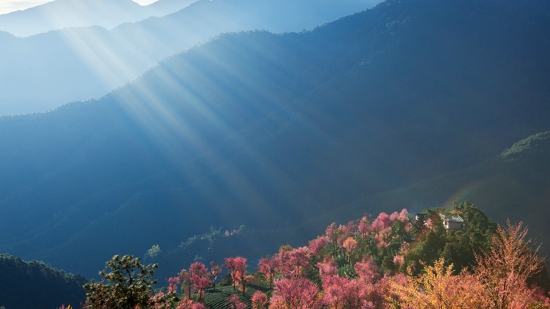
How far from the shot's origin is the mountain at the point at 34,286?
58875 millimetres

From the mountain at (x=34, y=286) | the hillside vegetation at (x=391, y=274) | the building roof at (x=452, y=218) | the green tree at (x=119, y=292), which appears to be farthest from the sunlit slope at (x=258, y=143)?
the green tree at (x=119, y=292)

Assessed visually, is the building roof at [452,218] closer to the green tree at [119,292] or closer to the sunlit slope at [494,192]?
the green tree at [119,292]

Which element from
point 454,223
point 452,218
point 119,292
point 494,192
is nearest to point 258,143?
point 494,192

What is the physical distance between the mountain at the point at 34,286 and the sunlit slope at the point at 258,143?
38.6 metres

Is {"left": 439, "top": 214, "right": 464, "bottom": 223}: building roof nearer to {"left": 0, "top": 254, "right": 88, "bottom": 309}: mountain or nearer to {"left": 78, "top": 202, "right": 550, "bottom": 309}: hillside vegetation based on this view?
{"left": 78, "top": 202, "right": 550, "bottom": 309}: hillside vegetation

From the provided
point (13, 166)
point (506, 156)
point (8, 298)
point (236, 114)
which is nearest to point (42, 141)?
point (13, 166)

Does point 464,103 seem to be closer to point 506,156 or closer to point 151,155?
point 506,156

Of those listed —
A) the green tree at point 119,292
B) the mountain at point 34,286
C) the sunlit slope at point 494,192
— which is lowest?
the sunlit slope at point 494,192

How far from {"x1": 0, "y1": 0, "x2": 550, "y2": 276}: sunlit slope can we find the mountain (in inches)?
1519

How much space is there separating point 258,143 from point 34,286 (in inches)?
4394

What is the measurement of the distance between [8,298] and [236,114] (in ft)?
452

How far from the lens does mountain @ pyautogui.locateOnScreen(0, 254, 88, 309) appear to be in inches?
2318

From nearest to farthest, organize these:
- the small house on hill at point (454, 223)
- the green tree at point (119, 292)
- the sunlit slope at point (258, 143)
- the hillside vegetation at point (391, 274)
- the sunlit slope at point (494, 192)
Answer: the green tree at point (119, 292)
the hillside vegetation at point (391, 274)
the small house on hill at point (454, 223)
the sunlit slope at point (494, 192)
the sunlit slope at point (258, 143)

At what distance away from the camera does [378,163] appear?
138m
